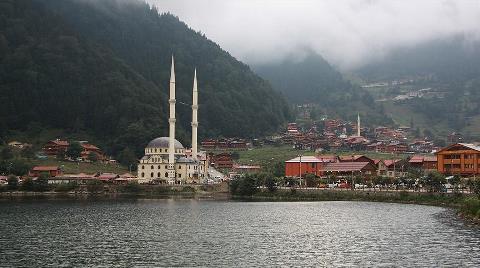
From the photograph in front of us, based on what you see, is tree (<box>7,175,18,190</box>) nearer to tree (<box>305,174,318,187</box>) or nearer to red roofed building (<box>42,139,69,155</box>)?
red roofed building (<box>42,139,69,155</box>)

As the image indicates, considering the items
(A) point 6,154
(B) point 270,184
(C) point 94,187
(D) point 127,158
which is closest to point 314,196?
(B) point 270,184

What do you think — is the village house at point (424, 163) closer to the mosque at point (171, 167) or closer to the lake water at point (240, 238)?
the mosque at point (171, 167)

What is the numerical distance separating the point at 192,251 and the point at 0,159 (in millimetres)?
106663

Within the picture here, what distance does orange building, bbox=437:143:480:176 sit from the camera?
11256 centimetres

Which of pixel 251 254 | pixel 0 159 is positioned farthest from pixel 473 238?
pixel 0 159

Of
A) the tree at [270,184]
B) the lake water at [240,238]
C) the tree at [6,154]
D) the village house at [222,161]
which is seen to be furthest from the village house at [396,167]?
the tree at [6,154]

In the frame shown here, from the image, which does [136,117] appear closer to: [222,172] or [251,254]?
[222,172]

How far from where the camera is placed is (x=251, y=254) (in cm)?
4609

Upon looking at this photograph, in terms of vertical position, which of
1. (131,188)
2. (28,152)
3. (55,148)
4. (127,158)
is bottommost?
(131,188)

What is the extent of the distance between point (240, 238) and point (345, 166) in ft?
263

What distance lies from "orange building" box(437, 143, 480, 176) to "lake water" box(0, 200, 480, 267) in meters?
34.3

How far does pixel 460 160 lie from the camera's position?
4530 inches

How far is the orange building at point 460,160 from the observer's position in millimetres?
112562

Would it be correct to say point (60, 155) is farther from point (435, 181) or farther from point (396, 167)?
point (435, 181)
